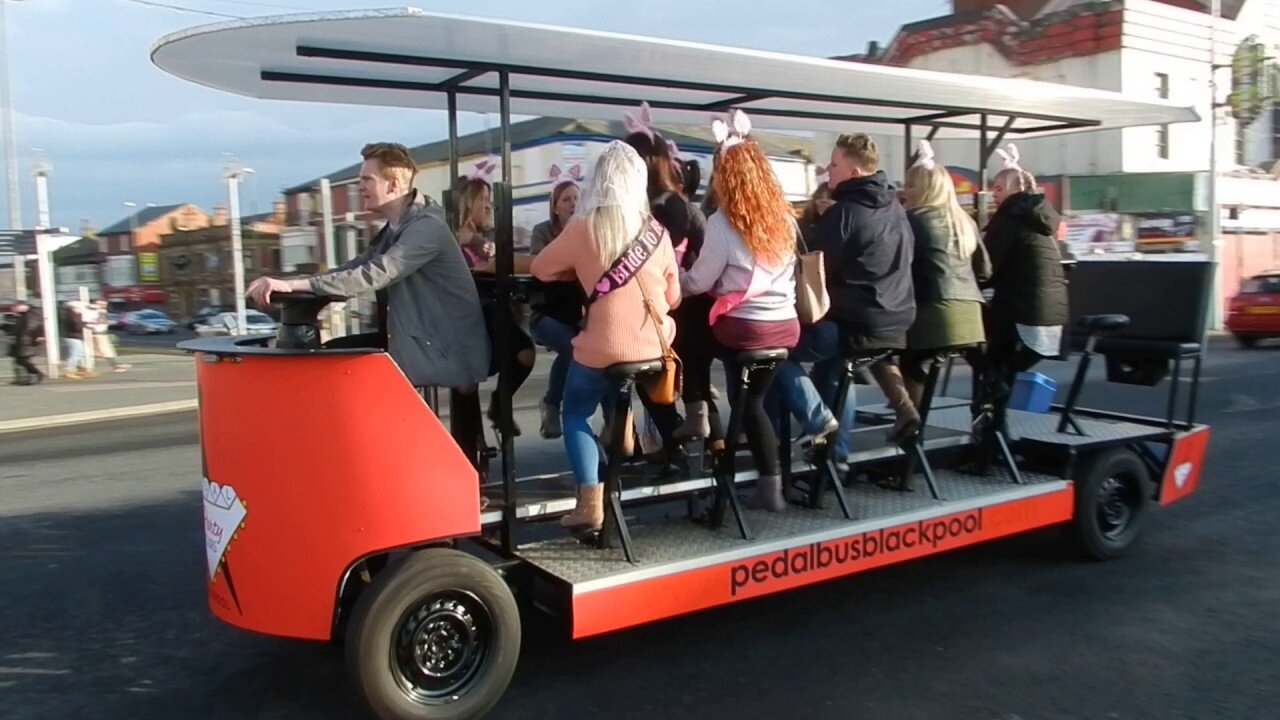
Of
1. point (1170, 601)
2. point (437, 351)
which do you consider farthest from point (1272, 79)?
point (437, 351)

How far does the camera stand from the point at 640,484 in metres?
5.02

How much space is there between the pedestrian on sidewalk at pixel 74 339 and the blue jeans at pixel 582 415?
70.9 ft

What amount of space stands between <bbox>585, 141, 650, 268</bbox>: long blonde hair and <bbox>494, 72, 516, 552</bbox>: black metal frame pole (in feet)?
1.21

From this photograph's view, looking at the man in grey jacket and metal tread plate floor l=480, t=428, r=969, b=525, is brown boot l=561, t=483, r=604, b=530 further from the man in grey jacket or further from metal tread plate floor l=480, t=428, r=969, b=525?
the man in grey jacket

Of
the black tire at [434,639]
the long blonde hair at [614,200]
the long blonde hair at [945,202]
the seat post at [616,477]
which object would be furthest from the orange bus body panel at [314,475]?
the long blonde hair at [945,202]

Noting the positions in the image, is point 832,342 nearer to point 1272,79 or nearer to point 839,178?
point 839,178

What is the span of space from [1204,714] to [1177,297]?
326 centimetres

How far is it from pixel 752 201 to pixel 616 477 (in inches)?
54.1

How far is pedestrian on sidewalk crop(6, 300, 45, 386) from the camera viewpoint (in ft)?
65.6

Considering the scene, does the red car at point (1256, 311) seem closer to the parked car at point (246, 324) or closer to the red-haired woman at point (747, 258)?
the parked car at point (246, 324)

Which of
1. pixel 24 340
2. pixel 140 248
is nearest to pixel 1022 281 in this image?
pixel 24 340

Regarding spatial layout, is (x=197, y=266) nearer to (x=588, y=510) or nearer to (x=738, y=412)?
(x=738, y=412)

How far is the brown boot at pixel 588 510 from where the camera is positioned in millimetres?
4223

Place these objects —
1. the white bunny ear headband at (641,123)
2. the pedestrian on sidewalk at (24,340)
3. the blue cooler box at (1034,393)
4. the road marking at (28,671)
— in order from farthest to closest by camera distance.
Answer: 1. the pedestrian on sidewalk at (24,340)
2. the blue cooler box at (1034,393)
3. the white bunny ear headband at (641,123)
4. the road marking at (28,671)
